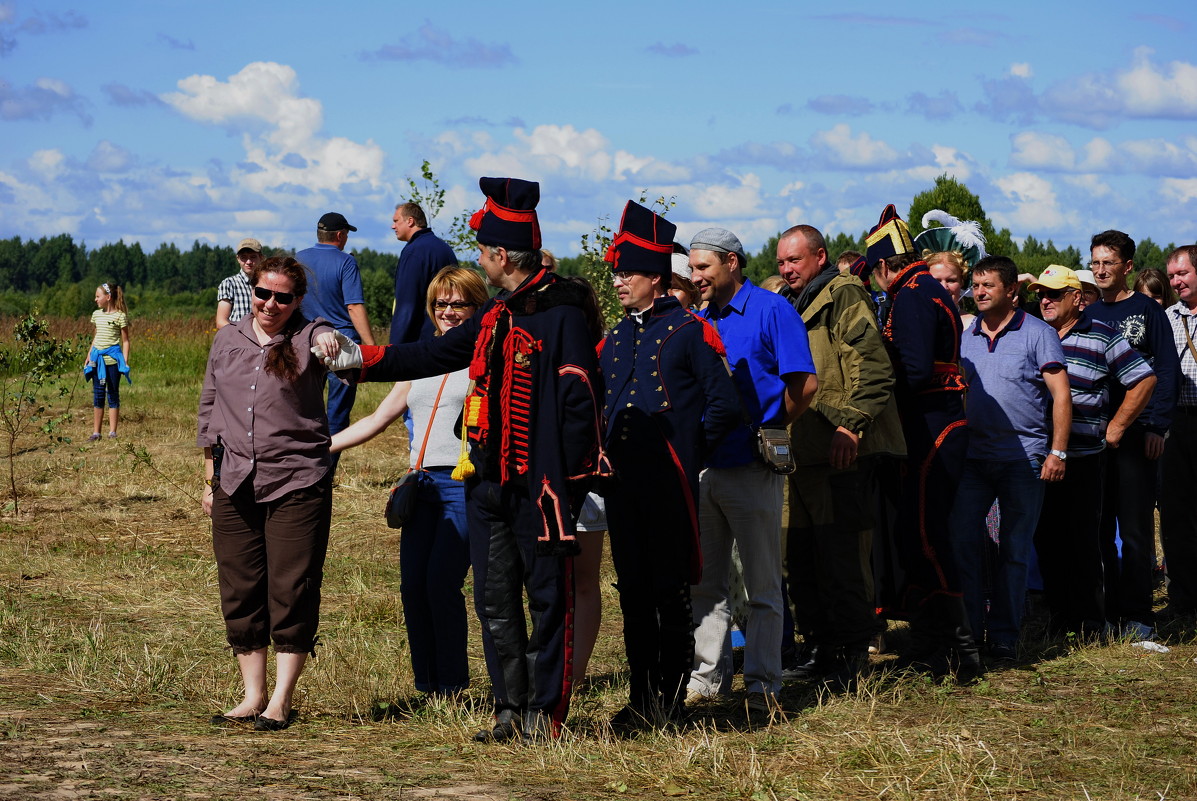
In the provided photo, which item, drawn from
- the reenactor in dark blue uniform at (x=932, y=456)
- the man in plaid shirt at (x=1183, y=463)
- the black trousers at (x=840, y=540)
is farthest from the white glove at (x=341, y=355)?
the man in plaid shirt at (x=1183, y=463)

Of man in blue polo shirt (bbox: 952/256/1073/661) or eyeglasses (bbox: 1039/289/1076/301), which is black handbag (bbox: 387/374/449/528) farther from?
eyeglasses (bbox: 1039/289/1076/301)

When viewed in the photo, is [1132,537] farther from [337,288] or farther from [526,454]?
[337,288]

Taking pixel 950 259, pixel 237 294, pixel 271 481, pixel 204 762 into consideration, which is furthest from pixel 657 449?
pixel 237 294

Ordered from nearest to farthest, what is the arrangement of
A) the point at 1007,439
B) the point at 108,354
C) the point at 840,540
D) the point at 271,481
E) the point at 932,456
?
the point at 271,481
the point at 840,540
the point at 932,456
the point at 1007,439
the point at 108,354

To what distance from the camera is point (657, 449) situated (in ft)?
17.0

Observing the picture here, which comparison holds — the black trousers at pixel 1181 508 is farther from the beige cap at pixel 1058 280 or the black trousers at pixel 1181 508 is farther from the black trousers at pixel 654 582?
the black trousers at pixel 654 582

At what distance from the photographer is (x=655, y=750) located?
4824mm

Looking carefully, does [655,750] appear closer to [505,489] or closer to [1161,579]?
[505,489]

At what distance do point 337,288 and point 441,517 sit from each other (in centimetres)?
432

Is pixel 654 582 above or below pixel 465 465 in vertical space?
below

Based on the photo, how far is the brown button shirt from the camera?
5105 mm

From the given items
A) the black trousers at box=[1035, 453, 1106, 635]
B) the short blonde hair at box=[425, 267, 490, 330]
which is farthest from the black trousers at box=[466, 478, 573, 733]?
the black trousers at box=[1035, 453, 1106, 635]

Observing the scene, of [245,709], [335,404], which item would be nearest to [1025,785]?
[245,709]

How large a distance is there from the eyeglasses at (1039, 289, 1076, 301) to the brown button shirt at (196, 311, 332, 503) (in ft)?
13.9
